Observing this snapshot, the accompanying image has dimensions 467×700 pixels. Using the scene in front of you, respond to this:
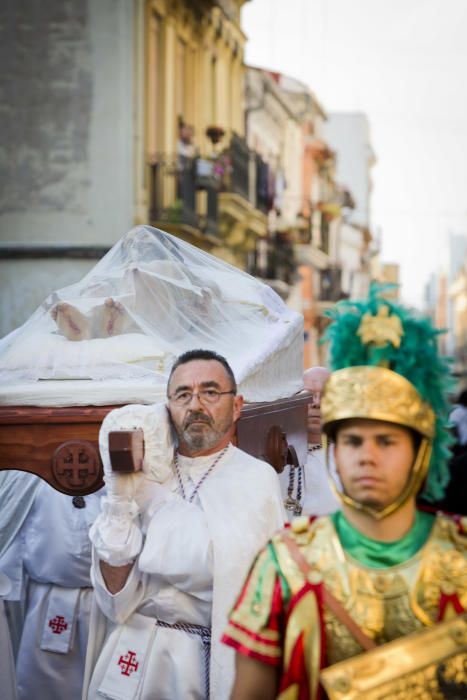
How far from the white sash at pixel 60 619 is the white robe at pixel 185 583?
6.13ft

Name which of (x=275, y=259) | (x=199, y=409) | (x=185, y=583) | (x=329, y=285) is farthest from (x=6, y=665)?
(x=329, y=285)

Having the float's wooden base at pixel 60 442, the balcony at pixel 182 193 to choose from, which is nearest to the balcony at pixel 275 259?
the balcony at pixel 182 193

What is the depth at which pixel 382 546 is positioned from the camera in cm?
338

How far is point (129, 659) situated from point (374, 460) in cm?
202

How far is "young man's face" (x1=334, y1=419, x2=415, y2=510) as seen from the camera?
130 inches

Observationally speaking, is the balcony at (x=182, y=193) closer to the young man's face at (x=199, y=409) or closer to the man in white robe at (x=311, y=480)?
the man in white robe at (x=311, y=480)

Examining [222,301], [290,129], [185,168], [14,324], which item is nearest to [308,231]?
[290,129]

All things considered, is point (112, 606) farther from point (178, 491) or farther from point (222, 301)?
point (222, 301)

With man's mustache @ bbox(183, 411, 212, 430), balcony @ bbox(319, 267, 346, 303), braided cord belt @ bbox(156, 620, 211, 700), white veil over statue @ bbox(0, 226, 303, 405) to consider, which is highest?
balcony @ bbox(319, 267, 346, 303)

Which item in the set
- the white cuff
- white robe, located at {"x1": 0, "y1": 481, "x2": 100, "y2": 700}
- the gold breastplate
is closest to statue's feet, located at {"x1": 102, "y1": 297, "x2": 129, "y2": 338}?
white robe, located at {"x1": 0, "y1": 481, "x2": 100, "y2": 700}

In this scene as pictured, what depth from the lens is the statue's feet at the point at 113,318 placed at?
6.71 meters

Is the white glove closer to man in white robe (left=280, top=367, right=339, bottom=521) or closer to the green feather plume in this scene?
the green feather plume

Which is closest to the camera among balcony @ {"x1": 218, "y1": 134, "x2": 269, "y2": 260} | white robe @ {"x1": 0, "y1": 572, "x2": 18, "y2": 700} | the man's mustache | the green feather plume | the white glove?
the green feather plume

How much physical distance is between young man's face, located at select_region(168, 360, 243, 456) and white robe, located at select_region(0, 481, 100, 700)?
1.83 meters
